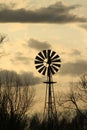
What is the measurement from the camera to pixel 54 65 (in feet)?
212

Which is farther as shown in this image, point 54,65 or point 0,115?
point 54,65

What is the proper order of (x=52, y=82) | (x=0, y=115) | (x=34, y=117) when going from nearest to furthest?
(x=0, y=115)
(x=52, y=82)
(x=34, y=117)

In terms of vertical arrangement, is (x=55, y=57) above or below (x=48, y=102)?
above

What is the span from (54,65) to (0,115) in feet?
30.5

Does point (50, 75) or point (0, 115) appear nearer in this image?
point (0, 115)

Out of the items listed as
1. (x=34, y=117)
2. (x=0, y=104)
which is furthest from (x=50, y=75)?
(x=34, y=117)

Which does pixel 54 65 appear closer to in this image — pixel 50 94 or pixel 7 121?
pixel 50 94

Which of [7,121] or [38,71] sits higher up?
[38,71]

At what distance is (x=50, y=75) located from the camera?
63219mm

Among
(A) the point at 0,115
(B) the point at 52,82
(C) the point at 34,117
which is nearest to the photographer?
(A) the point at 0,115

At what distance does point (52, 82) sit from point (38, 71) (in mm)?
2998

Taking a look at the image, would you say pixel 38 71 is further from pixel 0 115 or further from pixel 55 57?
pixel 0 115

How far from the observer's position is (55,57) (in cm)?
6456

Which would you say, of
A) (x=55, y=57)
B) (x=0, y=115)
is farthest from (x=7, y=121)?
(x=55, y=57)
